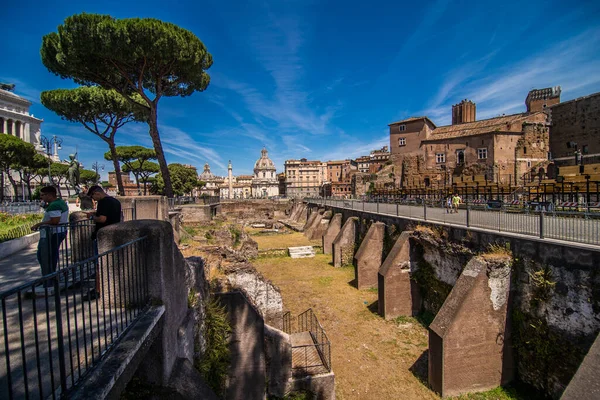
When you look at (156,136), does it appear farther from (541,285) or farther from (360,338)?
(541,285)

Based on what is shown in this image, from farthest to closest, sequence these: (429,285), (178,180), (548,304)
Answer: (178,180)
(429,285)
(548,304)

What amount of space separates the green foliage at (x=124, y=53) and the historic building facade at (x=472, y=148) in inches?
1120

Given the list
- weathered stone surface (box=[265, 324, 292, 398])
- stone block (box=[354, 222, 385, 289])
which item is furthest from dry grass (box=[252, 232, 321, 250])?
weathered stone surface (box=[265, 324, 292, 398])

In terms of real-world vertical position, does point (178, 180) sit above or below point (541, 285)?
above

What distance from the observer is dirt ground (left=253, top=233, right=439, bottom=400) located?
286 inches

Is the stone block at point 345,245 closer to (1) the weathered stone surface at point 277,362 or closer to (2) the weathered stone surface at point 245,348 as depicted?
(1) the weathered stone surface at point 277,362

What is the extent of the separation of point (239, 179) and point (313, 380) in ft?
375

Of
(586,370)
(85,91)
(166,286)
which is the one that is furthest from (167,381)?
(85,91)

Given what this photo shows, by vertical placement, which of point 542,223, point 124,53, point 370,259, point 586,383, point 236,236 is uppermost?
point 124,53

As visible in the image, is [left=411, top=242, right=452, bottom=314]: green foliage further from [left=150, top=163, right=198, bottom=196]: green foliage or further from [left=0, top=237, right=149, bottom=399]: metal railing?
[left=150, top=163, right=198, bottom=196]: green foliage

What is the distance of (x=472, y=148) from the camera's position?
32.8 metres

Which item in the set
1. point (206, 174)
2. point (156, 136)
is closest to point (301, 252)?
point (156, 136)

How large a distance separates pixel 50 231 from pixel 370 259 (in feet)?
39.6

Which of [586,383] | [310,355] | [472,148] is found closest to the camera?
[586,383]
